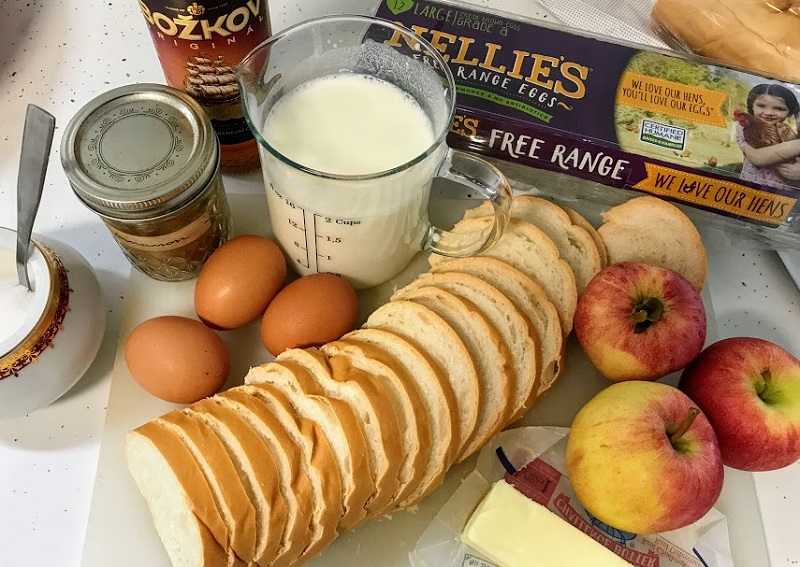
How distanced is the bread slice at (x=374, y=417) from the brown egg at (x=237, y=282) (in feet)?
0.56

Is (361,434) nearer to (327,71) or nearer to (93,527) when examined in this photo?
(93,527)

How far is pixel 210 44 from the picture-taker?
3.14ft

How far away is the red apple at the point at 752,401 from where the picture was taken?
3.08 ft

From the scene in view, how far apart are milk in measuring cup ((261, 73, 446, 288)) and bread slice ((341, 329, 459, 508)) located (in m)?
0.16

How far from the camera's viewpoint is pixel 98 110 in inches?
37.1

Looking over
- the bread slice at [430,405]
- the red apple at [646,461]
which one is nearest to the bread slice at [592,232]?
the red apple at [646,461]

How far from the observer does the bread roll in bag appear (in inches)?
48.1

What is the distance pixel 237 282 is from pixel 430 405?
33cm

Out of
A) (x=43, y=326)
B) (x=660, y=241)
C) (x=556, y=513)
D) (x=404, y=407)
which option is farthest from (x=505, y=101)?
(x=43, y=326)

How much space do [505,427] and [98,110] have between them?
74 centimetres

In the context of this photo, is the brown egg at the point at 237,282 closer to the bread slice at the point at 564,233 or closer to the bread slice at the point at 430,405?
the bread slice at the point at 430,405

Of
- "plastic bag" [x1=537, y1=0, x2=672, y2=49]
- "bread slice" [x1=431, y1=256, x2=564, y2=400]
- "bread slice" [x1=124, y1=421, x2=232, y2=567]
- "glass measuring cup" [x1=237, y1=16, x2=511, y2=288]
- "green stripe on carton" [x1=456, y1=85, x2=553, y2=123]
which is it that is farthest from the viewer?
"plastic bag" [x1=537, y1=0, x2=672, y2=49]

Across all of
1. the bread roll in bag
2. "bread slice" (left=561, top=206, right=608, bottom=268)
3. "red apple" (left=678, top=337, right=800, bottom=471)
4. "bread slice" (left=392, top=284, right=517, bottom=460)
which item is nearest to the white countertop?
"red apple" (left=678, top=337, right=800, bottom=471)

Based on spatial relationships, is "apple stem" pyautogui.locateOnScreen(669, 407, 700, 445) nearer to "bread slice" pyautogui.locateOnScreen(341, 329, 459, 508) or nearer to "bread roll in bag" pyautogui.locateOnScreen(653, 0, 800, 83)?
"bread slice" pyautogui.locateOnScreen(341, 329, 459, 508)
